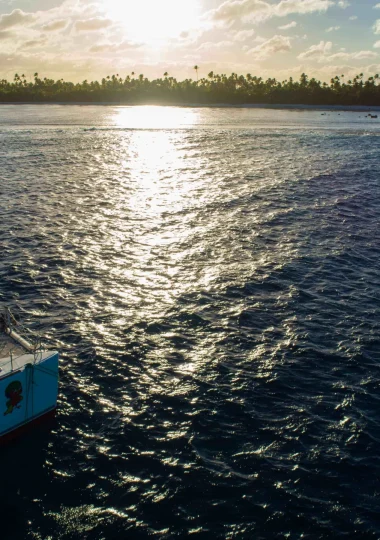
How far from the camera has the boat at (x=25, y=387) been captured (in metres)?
21.6

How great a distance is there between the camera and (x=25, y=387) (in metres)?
22.2

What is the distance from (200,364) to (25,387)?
34.1ft

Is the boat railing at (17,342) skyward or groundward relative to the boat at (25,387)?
skyward

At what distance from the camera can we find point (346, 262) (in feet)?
147

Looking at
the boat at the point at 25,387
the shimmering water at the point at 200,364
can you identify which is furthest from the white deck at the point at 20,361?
the shimmering water at the point at 200,364

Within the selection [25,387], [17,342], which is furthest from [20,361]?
[17,342]

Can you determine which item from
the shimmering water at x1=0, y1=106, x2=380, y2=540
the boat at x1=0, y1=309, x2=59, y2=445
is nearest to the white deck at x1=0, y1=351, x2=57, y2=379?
the boat at x1=0, y1=309, x2=59, y2=445

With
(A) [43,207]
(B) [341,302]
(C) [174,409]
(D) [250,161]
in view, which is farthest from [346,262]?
(D) [250,161]

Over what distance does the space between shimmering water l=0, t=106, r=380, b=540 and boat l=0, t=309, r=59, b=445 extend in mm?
932

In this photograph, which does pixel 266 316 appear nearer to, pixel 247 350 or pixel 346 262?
pixel 247 350

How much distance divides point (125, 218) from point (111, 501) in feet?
144

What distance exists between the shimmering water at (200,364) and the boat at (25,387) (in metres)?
0.93

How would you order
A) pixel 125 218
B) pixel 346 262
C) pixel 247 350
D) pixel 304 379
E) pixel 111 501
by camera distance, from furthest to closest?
pixel 125 218 < pixel 346 262 < pixel 247 350 < pixel 304 379 < pixel 111 501

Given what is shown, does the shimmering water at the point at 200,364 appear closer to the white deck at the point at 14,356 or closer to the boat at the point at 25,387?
Answer: the boat at the point at 25,387
